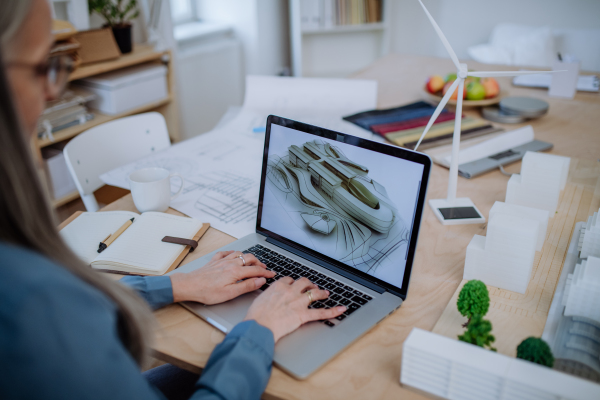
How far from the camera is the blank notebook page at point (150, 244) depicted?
981mm

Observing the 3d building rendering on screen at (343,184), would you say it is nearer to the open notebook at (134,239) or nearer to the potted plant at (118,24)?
the open notebook at (134,239)

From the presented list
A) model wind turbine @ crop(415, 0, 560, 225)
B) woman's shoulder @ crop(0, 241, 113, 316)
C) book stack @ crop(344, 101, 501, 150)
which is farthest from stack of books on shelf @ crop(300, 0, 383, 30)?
woman's shoulder @ crop(0, 241, 113, 316)

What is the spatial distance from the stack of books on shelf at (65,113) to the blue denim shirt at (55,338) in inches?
72.5

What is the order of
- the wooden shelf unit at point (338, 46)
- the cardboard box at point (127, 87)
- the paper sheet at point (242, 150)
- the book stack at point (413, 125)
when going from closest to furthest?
the paper sheet at point (242, 150)
the book stack at point (413, 125)
the cardboard box at point (127, 87)
the wooden shelf unit at point (338, 46)

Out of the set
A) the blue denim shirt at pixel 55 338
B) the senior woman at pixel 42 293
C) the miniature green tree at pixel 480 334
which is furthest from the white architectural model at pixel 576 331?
the blue denim shirt at pixel 55 338

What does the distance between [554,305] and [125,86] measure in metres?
2.14

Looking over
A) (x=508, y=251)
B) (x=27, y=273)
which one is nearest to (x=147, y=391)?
(x=27, y=273)

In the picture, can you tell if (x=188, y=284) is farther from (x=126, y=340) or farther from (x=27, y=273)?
(x=27, y=273)

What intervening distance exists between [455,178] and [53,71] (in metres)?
0.89

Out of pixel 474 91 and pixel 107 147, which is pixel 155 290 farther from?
pixel 474 91

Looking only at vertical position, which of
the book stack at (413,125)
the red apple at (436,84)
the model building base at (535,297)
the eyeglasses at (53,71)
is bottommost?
the model building base at (535,297)

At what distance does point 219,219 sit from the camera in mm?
1174

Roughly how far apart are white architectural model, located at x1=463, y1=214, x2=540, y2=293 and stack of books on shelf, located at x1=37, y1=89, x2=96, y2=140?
6.25ft

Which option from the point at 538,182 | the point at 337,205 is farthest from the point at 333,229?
the point at 538,182
